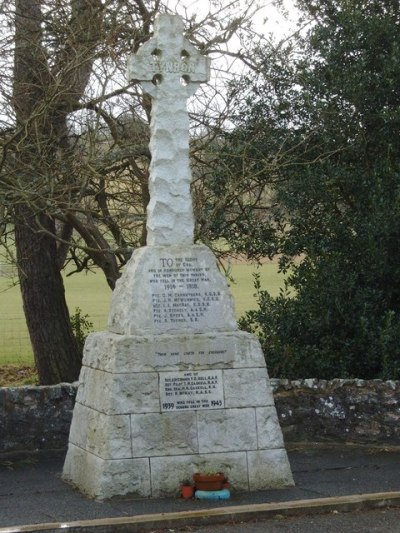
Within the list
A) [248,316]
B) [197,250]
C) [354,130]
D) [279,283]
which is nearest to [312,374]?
[248,316]

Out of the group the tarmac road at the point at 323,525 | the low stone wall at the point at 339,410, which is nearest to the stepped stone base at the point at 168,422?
the tarmac road at the point at 323,525

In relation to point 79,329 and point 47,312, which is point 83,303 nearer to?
point 79,329

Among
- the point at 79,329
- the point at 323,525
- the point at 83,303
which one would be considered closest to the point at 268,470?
the point at 323,525

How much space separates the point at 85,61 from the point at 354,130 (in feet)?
13.8

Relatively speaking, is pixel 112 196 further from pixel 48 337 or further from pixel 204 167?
pixel 48 337

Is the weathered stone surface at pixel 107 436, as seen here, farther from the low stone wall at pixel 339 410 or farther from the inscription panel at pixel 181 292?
the low stone wall at pixel 339 410

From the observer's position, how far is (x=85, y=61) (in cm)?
1315

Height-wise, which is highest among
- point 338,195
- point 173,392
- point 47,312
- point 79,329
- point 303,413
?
point 338,195

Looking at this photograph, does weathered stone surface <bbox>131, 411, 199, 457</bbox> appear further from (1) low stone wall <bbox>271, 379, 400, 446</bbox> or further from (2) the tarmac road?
(1) low stone wall <bbox>271, 379, 400, 446</bbox>

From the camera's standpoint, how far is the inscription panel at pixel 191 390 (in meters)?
9.25

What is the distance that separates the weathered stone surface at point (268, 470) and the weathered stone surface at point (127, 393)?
109 cm

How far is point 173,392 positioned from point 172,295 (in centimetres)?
92

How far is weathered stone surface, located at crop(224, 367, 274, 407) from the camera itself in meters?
9.43

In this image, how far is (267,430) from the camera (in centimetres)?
951
